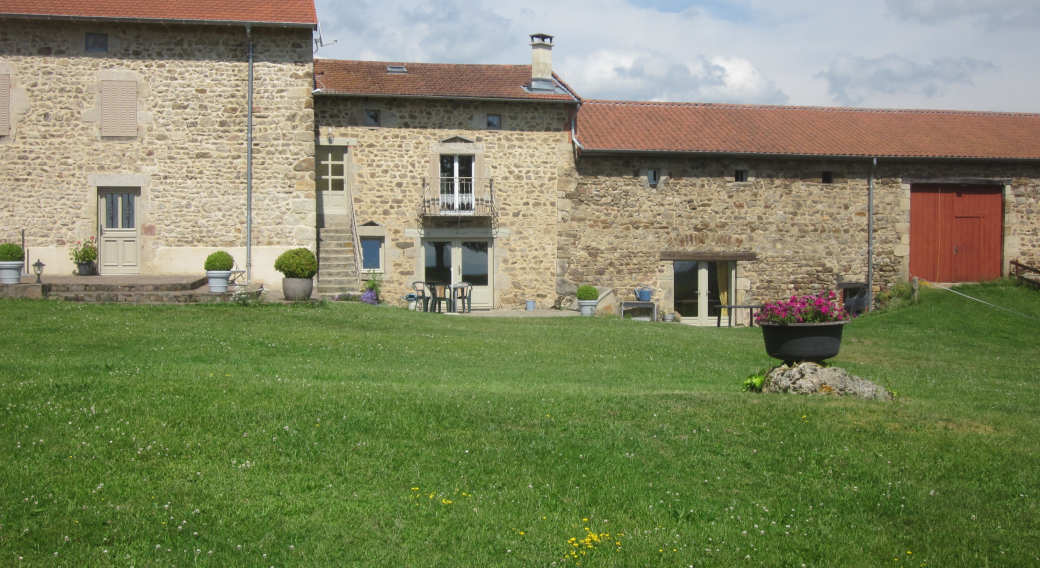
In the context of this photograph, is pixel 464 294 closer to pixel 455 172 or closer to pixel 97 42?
pixel 455 172

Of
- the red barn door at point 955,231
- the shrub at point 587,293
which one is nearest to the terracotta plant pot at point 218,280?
the shrub at point 587,293

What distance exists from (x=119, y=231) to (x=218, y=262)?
310 centimetres

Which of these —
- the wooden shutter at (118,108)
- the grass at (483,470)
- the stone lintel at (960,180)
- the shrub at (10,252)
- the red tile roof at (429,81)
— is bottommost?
the grass at (483,470)

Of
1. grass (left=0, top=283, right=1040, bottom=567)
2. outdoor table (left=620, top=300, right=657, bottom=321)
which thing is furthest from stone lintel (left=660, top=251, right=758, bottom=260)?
grass (left=0, top=283, right=1040, bottom=567)

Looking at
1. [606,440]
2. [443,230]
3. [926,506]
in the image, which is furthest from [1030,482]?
[443,230]

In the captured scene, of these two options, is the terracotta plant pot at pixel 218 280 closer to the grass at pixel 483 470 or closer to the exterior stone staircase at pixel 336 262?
the exterior stone staircase at pixel 336 262

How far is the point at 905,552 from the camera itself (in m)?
4.39

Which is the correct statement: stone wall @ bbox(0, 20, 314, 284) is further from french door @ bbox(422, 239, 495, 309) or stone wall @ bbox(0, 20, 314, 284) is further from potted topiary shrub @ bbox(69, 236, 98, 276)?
french door @ bbox(422, 239, 495, 309)

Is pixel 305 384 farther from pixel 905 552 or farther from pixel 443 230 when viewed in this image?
pixel 443 230

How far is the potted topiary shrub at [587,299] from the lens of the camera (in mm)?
20562

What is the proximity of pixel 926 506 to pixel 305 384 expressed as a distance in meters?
5.28

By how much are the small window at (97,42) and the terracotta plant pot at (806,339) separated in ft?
51.8

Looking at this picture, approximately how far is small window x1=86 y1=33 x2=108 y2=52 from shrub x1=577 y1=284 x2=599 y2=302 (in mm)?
11886

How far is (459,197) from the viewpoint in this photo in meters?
20.9
